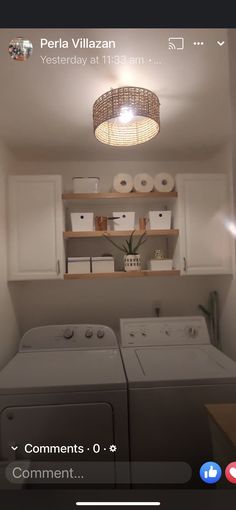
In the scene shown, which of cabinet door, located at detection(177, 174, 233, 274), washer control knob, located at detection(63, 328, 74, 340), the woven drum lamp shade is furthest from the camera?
washer control knob, located at detection(63, 328, 74, 340)

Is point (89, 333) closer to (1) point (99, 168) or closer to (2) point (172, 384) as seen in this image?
(2) point (172, 384)

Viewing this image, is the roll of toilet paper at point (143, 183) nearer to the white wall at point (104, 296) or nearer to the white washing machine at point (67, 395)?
the white wall at point (104, 296)

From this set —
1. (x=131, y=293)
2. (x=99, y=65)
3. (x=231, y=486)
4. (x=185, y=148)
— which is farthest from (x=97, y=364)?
(x=99, y=65)

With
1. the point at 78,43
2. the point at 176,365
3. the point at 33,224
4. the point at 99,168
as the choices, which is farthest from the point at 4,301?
the point at 78,43

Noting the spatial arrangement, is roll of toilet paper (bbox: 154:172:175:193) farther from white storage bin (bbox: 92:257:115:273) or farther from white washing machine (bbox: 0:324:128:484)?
white washing machine (bbox: 0:324:128:484)

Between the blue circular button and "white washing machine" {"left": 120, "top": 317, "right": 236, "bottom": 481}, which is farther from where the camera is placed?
"white washing machine" {"left": 120, "top": 317, "right": 236, "bottom": 481}

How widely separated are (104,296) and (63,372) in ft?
1.47

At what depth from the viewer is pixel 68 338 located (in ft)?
4.36

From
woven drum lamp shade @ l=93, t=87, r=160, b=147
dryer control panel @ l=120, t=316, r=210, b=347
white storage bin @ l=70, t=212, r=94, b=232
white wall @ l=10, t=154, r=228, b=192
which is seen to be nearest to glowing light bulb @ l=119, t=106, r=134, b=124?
woven drum lamp shade @ l=93, t=87, r=160, b=147

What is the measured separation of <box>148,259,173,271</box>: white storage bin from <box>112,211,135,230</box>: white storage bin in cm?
21

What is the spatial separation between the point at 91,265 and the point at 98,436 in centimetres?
67

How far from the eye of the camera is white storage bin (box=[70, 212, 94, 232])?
1.02 m

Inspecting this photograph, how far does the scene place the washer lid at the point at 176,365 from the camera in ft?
3.27

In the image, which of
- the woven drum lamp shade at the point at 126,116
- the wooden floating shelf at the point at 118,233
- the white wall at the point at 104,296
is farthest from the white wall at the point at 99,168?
the wooden floating shelf at the point at 118,233
